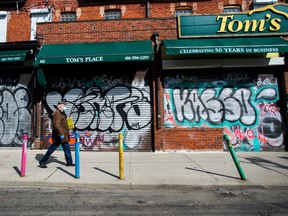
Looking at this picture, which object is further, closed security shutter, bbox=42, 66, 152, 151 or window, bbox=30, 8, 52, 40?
window, bbox=30, 8, 52, 40

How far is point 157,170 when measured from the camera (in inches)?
261

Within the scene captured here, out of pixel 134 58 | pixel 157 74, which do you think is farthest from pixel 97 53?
pixel 157 74

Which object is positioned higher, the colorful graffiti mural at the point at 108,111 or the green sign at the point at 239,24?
the green sign at the point at 239,24

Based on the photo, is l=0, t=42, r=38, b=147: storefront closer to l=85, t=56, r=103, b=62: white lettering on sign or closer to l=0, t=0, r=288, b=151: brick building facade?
l=0, t=0, r=288, b=151: brick building facade

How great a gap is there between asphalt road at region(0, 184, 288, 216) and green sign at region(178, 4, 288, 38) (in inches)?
271

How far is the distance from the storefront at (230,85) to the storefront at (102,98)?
96 centimetres

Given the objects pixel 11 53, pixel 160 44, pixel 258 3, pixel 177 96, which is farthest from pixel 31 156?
pixel 258 3

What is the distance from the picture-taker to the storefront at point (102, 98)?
32.3 ft

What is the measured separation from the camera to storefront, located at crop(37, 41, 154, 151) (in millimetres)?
9836

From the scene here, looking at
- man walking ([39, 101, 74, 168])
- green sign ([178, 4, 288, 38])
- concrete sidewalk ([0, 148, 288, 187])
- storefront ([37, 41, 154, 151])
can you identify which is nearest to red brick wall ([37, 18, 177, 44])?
storefront ([37, 41, 154, 151])

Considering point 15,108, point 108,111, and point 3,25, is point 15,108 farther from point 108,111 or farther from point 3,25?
point 3,25

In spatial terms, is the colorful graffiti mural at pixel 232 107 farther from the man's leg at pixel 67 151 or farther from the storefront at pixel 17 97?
the storefront at pixel 17 97

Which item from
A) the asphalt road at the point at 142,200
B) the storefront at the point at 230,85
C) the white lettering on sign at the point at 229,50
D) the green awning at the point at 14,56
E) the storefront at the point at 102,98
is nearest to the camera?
the asphalt road at the point at 142,200

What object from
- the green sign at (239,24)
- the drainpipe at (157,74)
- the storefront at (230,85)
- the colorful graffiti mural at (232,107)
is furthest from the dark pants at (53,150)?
the green sign at (239,24)
